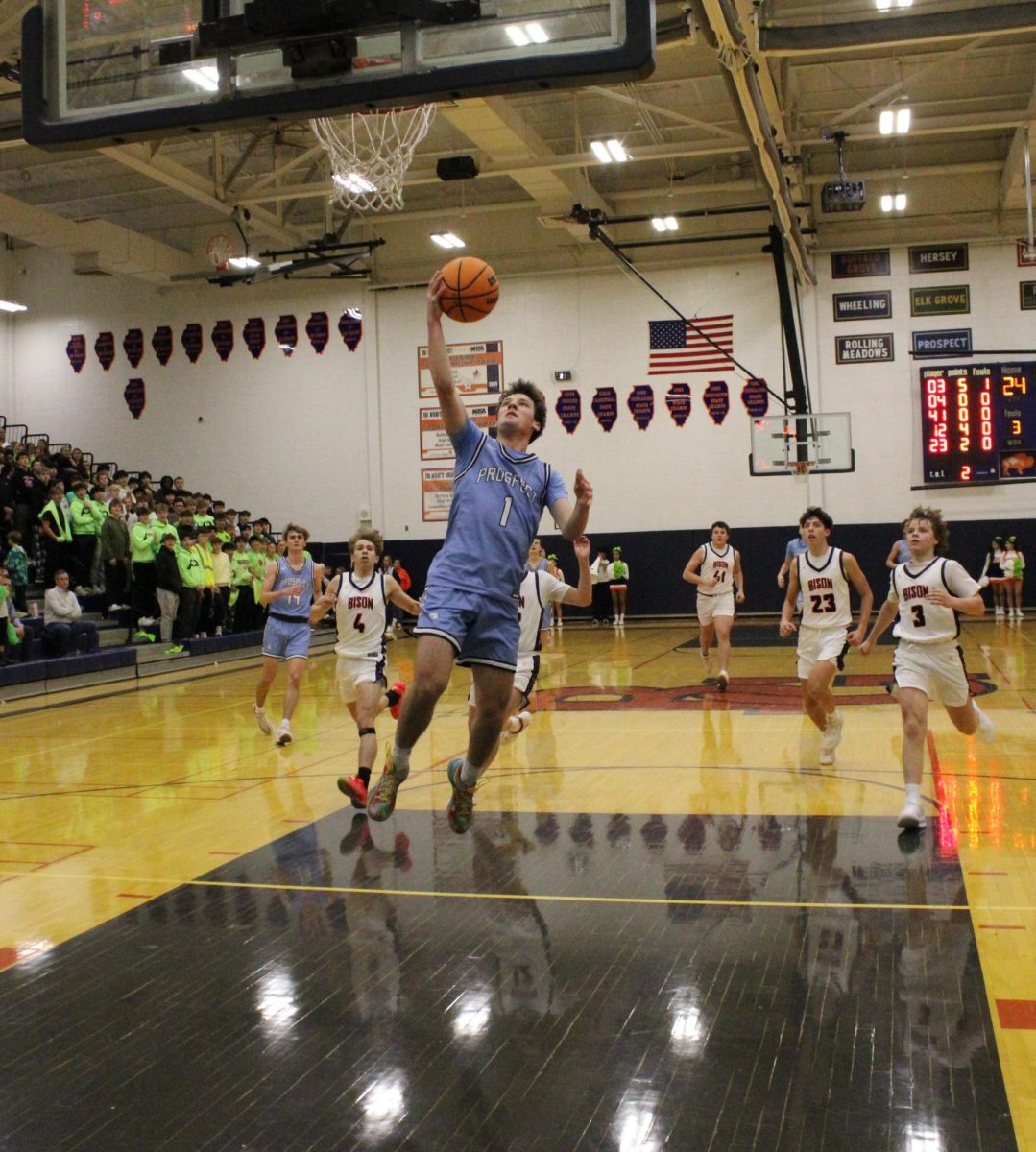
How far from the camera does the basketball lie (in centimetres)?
485

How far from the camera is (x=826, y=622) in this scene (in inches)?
337

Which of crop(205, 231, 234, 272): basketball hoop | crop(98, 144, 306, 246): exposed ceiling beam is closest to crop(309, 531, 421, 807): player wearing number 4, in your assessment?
crop(98, 144, 306, 246): exposed ceiling beam

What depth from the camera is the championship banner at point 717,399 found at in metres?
24.2

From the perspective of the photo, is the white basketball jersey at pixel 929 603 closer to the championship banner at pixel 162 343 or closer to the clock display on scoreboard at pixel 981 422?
the clock display on scoreboard at pixel 981 422

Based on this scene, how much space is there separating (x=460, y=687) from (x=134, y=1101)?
35.0 feet

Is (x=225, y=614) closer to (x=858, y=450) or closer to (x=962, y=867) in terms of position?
(x=858, y=450)

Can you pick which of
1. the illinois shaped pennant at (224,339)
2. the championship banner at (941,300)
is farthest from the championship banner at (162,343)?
the championship banner at (941,300)

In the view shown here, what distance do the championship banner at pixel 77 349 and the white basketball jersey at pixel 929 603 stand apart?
24.6m

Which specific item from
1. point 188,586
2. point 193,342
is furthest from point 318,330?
point 188,586

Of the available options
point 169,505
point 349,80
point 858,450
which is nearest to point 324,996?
point 349,80

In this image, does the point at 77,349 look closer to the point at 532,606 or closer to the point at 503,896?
the point at 532,606

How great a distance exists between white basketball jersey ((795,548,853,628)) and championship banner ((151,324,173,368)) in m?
21.7

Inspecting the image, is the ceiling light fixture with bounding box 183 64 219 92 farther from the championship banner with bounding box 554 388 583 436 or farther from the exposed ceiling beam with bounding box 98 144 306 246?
the championship banner with bounding box 554 388 583 436

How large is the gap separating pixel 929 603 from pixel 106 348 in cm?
2460
